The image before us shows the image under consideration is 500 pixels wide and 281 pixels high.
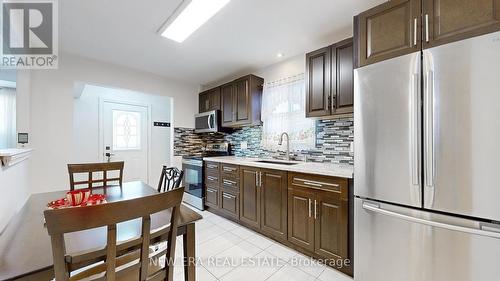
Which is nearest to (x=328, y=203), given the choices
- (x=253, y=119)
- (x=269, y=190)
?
(x=269, y=190)

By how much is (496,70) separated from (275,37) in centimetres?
182

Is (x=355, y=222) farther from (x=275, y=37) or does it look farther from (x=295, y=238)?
(x=275, y=37)

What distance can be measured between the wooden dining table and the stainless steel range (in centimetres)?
209

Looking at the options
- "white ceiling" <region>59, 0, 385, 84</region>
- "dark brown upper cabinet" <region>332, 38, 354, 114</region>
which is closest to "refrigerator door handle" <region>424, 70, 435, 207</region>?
"dark brown upper cabinet" <region>332, 38, 354, 114</region>

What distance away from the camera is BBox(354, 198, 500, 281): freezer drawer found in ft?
3.65

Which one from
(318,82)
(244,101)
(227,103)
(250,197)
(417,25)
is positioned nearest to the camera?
(417,25)

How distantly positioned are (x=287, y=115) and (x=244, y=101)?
2.42 feet

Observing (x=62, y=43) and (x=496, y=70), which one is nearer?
(x=496, y=70)

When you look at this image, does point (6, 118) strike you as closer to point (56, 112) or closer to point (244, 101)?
point (56, 112)

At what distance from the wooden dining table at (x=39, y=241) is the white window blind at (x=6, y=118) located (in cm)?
376

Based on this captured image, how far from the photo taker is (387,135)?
141 cm

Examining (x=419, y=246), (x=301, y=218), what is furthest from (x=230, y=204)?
(x=419, y=246)

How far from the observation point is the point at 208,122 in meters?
3.75

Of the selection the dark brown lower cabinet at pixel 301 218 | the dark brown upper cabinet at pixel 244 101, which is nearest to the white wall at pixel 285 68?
the dark brown upper cabinet at pixel 244 101
